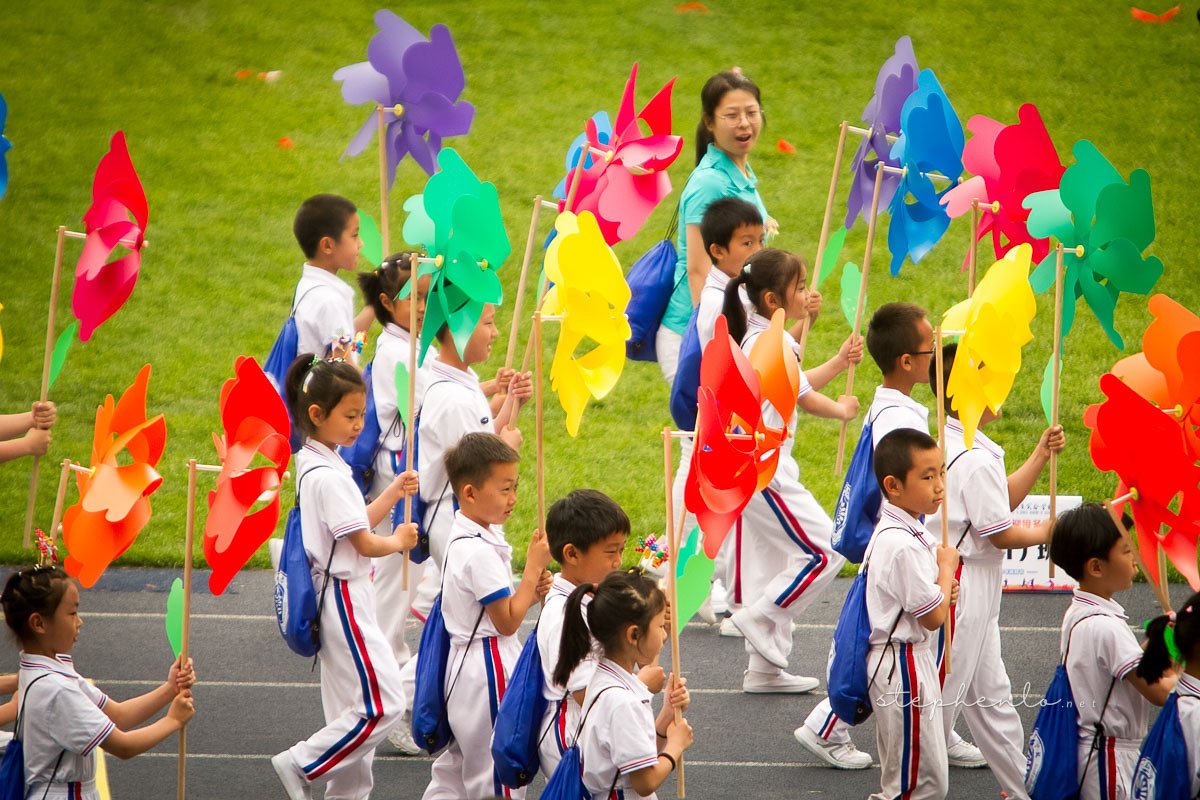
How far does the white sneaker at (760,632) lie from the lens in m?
6.20

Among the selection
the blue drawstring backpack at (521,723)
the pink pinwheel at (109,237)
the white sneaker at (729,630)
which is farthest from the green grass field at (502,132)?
the blue drawstring backpack at (521,723)

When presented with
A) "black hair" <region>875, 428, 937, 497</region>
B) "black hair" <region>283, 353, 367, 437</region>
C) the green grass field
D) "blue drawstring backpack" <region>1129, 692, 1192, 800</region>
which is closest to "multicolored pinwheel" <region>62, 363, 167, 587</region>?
"black hair" <region>283, 353, 367, 437</region>

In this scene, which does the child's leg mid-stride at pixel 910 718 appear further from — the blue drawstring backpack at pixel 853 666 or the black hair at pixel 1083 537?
the black hair at pixel 1083 537

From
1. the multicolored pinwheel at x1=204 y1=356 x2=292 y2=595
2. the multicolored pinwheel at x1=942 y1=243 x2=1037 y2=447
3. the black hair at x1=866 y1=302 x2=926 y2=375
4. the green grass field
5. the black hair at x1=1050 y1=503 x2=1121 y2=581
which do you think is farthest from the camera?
the green grass field

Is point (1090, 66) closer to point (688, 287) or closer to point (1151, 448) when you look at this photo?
point (688, 287)

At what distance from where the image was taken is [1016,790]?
17.0 feet

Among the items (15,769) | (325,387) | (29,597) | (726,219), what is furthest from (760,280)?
(15,769)

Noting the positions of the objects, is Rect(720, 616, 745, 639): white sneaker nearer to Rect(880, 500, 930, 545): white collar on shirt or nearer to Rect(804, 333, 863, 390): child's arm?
Rect(804, 333, 863, 390): child's arm

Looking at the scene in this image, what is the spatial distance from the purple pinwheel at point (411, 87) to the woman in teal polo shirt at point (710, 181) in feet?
3.35

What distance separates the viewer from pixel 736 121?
6.71m

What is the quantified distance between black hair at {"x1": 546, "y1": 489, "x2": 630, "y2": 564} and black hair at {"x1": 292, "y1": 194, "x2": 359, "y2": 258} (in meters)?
2.25

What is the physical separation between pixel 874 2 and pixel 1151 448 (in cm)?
1029

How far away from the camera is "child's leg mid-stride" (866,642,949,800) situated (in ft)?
15.9

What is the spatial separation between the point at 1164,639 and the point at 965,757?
1344 mm
